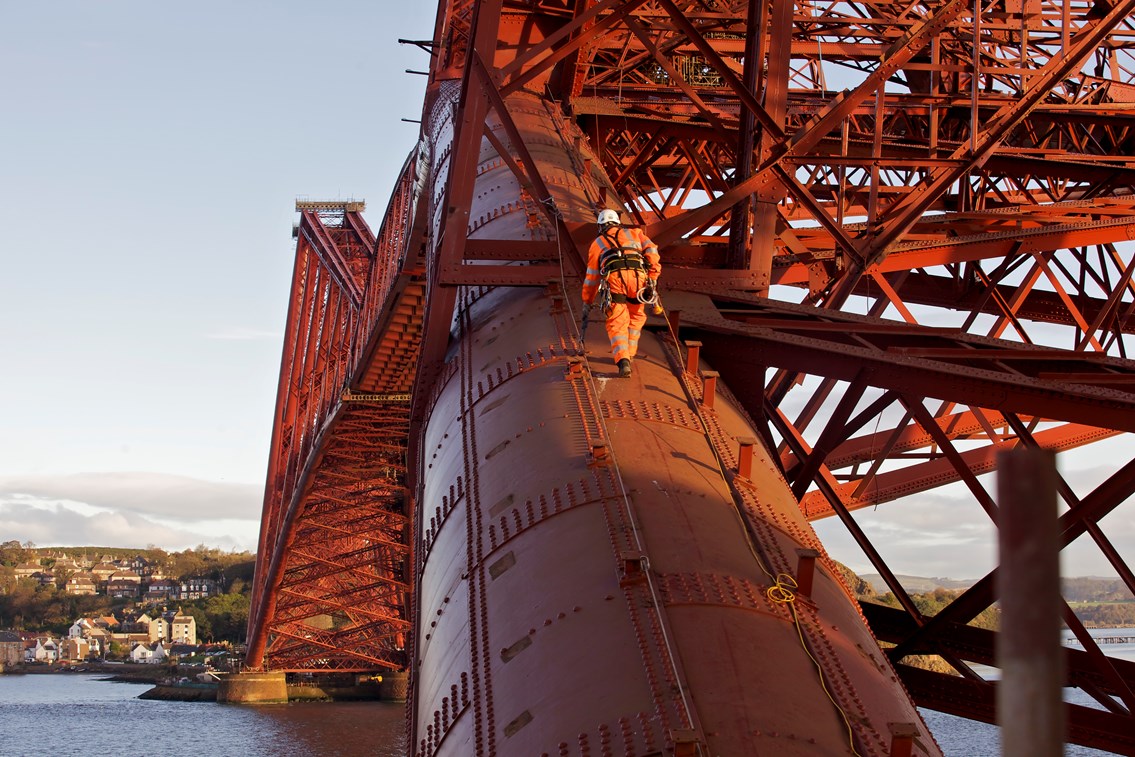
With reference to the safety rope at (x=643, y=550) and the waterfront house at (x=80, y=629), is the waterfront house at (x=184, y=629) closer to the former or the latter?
the waterfront house at (x=80, y=629)

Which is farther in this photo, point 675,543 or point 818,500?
point 818,500

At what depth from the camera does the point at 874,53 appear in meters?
20.0

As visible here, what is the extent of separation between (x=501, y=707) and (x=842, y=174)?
1060 centimetres

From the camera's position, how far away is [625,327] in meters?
8.57

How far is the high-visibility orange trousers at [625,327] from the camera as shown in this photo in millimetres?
8461

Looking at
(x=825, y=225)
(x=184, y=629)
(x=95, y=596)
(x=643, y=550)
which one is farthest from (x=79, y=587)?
(x=643, y=550)

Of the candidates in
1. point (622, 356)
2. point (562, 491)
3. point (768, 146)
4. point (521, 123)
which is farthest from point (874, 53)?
point (562, 491)

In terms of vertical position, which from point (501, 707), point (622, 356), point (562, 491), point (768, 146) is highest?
point (768, 146)

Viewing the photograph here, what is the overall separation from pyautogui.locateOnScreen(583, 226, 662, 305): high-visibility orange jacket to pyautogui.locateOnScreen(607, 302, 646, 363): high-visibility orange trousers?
0.35 feet

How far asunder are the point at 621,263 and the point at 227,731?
53.7 meters

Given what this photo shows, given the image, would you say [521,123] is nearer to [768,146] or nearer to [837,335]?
[768,146]

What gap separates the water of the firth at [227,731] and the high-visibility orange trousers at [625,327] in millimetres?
41110

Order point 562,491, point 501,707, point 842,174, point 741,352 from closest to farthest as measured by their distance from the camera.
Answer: point 501,707
point 562,491
point 741,352
point 842,174

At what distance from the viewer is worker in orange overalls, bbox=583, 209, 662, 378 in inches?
335
